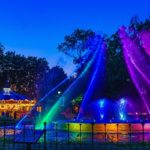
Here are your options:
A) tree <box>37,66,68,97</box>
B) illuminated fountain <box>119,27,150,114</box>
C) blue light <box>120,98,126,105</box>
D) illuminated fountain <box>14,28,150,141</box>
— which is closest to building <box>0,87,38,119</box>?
illuminated fountain <box>14,28,150,141</box>

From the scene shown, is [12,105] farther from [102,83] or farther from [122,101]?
[122,101]

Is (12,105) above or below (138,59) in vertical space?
below

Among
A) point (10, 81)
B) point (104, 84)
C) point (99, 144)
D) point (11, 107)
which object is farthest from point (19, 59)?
point (99, 144)

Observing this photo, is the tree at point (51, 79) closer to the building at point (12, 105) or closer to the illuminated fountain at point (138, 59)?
the building at point (12, 105)

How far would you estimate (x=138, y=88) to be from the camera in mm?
42781

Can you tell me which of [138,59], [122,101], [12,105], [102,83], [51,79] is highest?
[51,79]

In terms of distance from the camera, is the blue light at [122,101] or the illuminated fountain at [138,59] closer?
the illuminated fountain at [138,59]

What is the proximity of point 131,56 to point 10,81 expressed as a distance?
39308 millimetres

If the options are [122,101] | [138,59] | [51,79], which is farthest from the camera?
[51,79]

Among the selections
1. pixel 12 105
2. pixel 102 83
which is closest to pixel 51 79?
pixel 12 105

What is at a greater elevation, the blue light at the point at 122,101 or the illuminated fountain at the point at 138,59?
the illuminated fountain at the point at 138,59

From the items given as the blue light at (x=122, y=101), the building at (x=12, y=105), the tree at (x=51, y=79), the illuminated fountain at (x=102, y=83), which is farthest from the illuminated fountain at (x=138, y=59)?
the tree at (x=51, y=79)

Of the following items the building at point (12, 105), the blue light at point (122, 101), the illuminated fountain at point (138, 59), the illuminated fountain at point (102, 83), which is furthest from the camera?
the building at point (12, 105)

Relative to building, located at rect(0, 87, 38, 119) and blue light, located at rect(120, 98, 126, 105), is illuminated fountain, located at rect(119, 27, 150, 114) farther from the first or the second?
building, located at rect(0, 87, 38, 119)
